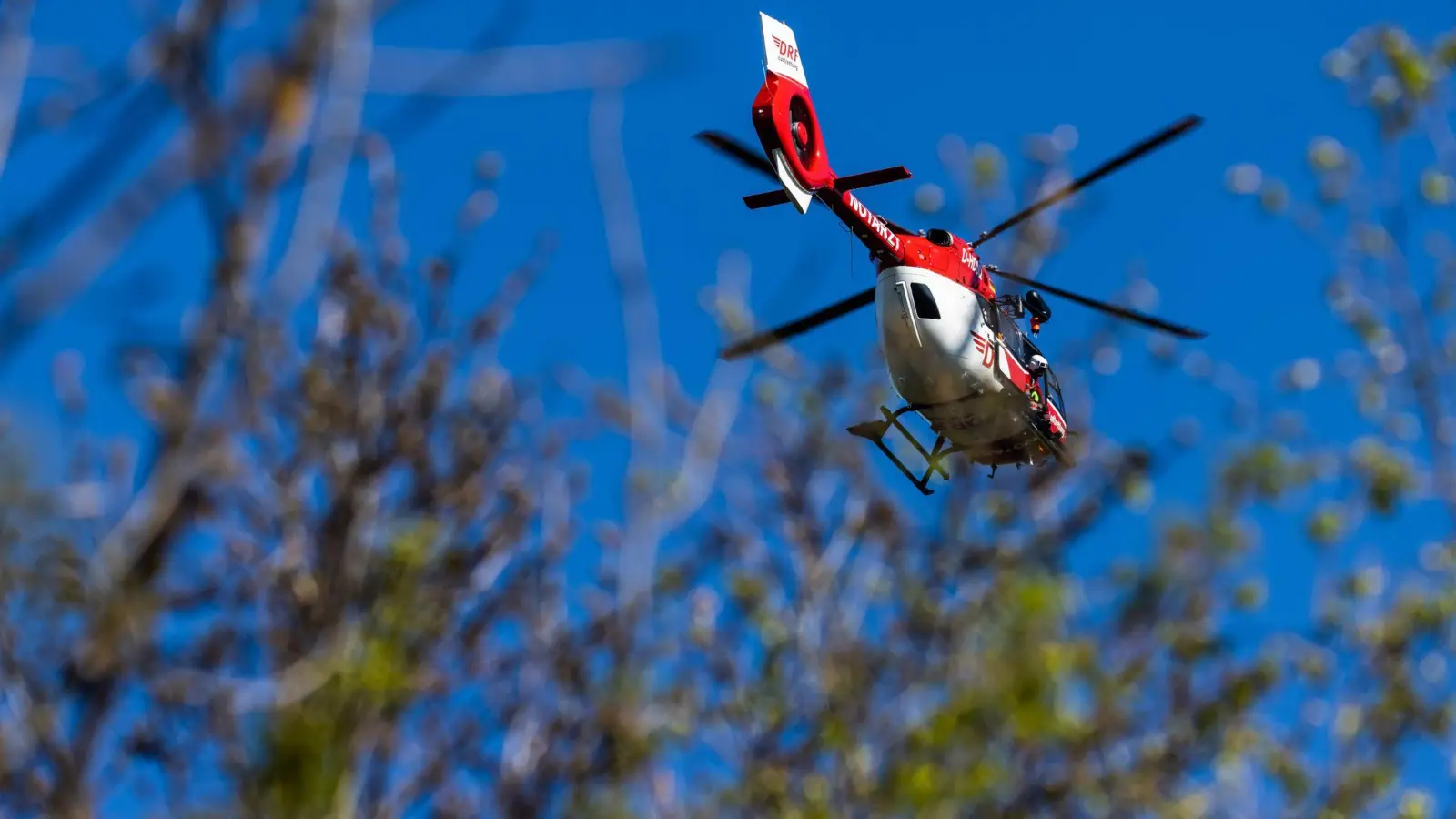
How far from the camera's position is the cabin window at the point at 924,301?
414 inches

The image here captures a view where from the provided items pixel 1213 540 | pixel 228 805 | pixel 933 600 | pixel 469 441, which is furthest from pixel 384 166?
pixel 1213 540

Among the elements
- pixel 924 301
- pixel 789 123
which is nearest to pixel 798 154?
pixel 789 123

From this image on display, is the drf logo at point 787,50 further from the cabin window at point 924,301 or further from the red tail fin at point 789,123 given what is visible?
the cabin window at point 924,301

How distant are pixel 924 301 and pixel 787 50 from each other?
72.8 inches

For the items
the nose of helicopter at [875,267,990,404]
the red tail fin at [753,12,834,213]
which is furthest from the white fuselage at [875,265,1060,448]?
the red tail fin at [753,12,834,213]

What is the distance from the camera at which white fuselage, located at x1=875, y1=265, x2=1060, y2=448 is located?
34.6 ft

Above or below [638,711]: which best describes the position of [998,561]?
below

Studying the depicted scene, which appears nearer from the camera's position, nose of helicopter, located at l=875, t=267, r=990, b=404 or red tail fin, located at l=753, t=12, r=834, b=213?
red tail fin, located at l=753, t=12, r=834, b=213

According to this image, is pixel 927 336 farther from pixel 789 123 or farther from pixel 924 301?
pixel 789 123

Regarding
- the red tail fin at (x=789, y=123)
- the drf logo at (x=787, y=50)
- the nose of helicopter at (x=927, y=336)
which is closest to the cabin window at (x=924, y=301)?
the nose of helicopter at (x=927, y=336)

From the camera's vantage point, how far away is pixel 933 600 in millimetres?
11125

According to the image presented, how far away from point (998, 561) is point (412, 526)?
5639 mm

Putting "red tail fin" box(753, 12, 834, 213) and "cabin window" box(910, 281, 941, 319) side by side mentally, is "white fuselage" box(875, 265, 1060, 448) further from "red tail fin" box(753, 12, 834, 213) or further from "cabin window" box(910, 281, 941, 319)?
"red tail fin" box(753, 12, 834, 213)

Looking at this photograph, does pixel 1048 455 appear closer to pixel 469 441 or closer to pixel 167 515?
pixel 469 441
